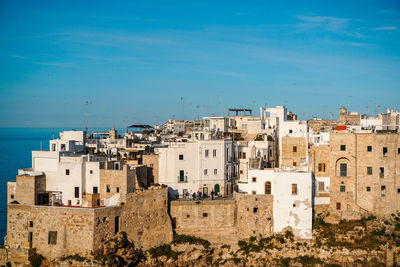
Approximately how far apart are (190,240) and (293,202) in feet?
33.0

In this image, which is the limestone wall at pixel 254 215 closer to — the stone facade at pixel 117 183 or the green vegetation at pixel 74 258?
the stone facade at pixel 117 183

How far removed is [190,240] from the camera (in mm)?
41781

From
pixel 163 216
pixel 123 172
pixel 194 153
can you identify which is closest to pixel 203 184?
pixel 194 153

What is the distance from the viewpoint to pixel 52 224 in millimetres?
37406

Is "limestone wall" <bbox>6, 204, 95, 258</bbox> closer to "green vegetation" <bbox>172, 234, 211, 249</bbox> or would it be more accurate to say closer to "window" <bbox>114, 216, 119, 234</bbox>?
"window" <bbox>114, 216, 119, 234</bbox>

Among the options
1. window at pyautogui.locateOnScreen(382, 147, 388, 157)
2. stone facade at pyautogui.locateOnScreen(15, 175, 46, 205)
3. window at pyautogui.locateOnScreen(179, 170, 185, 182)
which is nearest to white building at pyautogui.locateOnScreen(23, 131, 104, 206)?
stone facade at pyautogui.locateOnScreen(15, 175, 46, 205)

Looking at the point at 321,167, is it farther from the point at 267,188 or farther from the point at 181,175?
the point at 181,175

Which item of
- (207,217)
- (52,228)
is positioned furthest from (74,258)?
(207,217)

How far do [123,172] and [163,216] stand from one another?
5.72m

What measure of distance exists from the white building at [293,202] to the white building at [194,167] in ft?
22.3

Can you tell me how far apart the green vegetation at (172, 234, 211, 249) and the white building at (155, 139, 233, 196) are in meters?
4.70

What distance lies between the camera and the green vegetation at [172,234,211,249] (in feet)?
137

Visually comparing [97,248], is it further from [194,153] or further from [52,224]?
[194,153]

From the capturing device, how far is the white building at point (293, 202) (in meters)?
40.5
